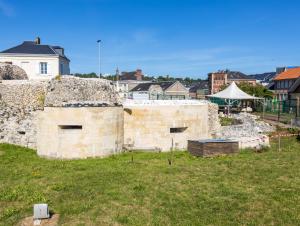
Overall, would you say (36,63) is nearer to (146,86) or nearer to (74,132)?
(74,132)

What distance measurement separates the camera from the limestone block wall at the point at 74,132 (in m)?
13.8

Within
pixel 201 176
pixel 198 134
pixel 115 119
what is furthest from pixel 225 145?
pixel 115 119

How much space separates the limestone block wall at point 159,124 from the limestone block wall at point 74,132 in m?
1.59

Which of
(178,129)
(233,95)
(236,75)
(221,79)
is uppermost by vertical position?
(236,75)

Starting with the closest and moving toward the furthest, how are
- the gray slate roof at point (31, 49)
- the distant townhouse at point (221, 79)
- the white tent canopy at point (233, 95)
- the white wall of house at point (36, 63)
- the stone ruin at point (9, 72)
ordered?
1. the stone ruin at point (9, 72)
2. the white tent canopy at point (233, 95)
3. the white wall of house at point (36, 63)
4. the gray slate roof at point (31, 49)
5. the distant townhouse at point (221, 79)

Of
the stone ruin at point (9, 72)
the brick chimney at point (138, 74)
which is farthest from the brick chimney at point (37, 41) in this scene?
the brick chimney at point (138, 74)

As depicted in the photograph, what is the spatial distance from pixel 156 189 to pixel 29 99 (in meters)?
8.70

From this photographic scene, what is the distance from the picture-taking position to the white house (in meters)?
29.9

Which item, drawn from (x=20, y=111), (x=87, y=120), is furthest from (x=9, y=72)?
(x=87, y=120)

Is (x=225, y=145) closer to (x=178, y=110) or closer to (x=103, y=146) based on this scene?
(x=178, y=110)

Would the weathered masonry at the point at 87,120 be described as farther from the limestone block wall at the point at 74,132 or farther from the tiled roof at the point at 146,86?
the tiled roof at the point at 146,86

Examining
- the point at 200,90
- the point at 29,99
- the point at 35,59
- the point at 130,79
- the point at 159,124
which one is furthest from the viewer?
the point at 200,90

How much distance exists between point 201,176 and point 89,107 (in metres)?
5.49

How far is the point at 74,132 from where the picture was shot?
13938 millimetres
